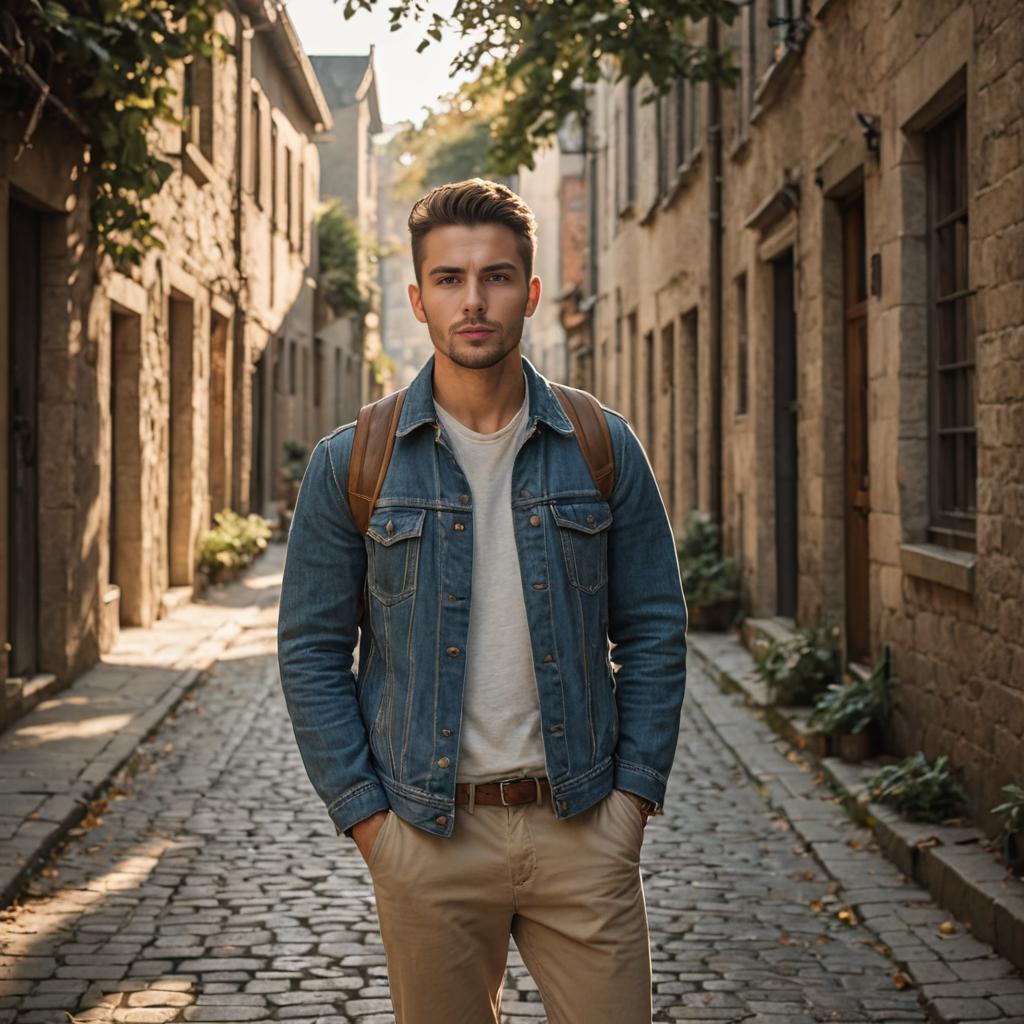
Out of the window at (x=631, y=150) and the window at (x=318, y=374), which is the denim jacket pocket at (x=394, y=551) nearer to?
the window at (x=631, y=150)

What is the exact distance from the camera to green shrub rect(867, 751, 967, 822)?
659 centimetres

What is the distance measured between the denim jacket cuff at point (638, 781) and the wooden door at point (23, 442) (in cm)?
738

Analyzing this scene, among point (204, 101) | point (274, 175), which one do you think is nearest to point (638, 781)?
point (204, 101)

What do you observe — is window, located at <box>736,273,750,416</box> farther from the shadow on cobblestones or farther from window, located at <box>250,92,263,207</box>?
window, located at <box>250,92,263,207</box>

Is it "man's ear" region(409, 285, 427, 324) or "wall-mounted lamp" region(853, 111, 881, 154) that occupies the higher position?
"wall-mounted lamp" region(853, 111, 881, 154)

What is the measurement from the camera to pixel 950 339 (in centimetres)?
762

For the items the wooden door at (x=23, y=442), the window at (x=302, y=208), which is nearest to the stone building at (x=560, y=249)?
the window at (x=302, y=208)

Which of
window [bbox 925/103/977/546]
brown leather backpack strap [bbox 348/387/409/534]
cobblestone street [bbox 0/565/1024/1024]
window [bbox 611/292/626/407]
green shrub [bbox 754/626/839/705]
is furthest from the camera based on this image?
window [bbox 611/292/626/407]

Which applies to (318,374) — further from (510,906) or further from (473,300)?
(510,906)

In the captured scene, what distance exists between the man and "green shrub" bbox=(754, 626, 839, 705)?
676cm

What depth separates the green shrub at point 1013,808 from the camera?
5.46m

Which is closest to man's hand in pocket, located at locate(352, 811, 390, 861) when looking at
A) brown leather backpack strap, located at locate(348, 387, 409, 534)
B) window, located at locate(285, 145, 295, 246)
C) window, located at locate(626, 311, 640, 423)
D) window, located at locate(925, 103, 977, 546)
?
brown leather backpack strap, located at locate(348, 387, 409, 534)

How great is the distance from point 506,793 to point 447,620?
0.31 m

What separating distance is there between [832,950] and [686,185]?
1287cm
